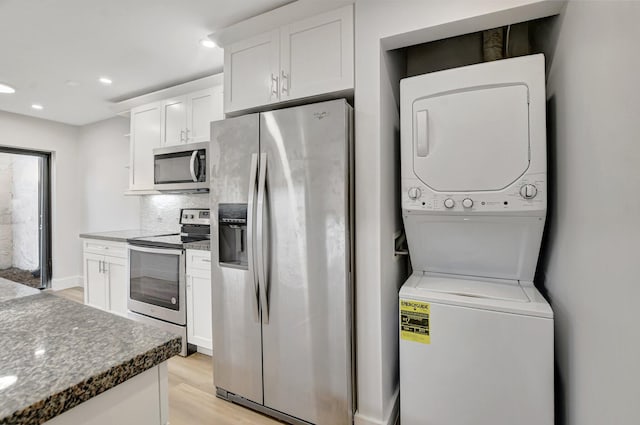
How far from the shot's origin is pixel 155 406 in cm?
67

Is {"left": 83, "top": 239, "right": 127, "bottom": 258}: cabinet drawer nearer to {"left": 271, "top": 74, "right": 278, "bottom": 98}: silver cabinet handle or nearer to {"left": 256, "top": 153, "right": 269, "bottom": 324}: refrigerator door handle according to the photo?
{"left": 256, "top": 153, "right": 269, "bottom": 324}: refrigerator door handle

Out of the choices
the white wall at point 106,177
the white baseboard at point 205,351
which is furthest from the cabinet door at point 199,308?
the white wall at point 106,177

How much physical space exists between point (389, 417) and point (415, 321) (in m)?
0.67

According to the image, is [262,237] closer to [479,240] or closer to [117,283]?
[479,240]

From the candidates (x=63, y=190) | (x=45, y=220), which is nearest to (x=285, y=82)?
(x=63, y=190)

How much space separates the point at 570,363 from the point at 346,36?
192cm

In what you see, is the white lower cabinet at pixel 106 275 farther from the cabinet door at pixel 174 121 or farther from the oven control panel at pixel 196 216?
the cabinet door at pixel 174 121

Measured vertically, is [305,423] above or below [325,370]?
below

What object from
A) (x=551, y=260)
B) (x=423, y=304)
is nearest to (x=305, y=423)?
(x=423, y=304)

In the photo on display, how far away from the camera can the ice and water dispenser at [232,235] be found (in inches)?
77.0

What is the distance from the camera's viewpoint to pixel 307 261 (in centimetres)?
173

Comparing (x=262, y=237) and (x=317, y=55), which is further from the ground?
(x=317, y=55)

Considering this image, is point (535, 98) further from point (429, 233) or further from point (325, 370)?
point (325, 370)

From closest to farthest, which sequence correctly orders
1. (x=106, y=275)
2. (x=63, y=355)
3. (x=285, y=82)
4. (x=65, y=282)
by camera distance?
(x=63, y=355)
(x=285, y=82)
(x=106, y=275)
(x=65, y=282)
